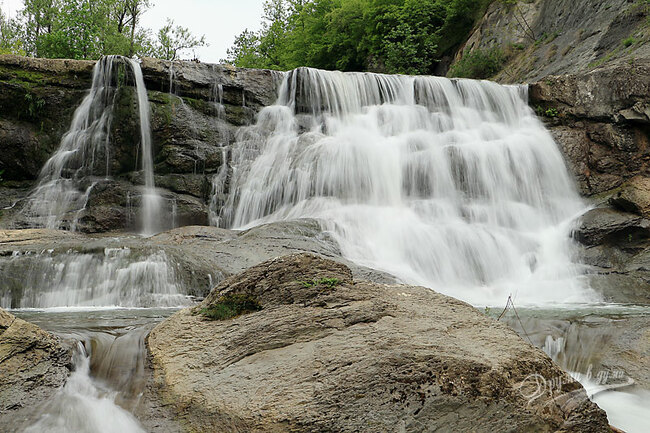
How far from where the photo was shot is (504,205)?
13.3 metres

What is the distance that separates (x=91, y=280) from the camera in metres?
7.77

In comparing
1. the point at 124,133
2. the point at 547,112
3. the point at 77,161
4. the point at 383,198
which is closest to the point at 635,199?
the point at 547,112

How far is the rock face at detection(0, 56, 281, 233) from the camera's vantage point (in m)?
14.3

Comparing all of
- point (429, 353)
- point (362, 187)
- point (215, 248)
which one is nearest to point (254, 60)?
point (362, 187)

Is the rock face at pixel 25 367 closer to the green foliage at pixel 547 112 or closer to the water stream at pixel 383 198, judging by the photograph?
the water stream at pixel 383 198

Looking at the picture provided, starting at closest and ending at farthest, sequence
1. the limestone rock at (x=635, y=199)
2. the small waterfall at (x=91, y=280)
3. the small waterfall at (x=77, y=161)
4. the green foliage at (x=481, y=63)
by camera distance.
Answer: the small waterfall at (x=91, y=280) < the limestone rock at (x=635, y=199) < the small waterfall at (x=77, y=161) < the green foliage at (x=481, y=63)

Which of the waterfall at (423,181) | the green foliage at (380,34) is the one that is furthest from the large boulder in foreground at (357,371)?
the green foliage at (380,34)

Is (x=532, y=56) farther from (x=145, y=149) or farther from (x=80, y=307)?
(x=80, y=307)

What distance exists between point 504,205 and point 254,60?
2929 centimetres

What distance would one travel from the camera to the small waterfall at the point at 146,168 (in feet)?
45.5

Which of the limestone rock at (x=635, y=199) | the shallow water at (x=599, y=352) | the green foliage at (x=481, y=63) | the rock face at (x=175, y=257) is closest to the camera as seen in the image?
the shallow water at (x=599, y=352)

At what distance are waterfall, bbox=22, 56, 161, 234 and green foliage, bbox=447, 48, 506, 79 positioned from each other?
1407 cm

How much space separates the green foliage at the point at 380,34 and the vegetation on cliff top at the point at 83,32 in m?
9.85

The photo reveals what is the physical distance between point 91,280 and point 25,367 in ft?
15.2
